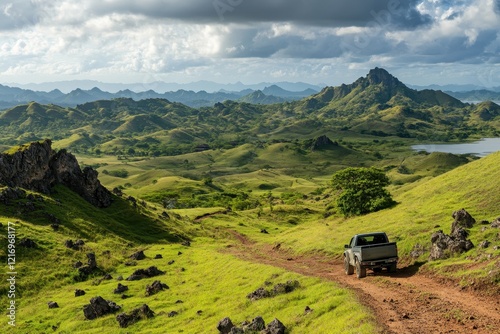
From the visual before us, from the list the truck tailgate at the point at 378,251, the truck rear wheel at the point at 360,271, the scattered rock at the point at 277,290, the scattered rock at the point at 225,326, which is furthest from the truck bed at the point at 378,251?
the scattered rock at the point at 225,326

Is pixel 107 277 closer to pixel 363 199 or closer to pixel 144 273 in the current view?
pixel 144 273

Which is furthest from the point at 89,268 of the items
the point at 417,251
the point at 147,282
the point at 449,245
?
the point at 449,245

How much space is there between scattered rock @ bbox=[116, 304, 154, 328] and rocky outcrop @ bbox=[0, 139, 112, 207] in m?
59.6

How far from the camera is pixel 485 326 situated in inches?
816

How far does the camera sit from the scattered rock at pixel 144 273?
2311 inches

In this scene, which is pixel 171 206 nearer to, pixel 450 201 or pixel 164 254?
pixel 164 254

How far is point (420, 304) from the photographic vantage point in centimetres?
2536

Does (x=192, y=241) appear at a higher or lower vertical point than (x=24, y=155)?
lower

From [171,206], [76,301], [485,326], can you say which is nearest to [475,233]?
[485,326]

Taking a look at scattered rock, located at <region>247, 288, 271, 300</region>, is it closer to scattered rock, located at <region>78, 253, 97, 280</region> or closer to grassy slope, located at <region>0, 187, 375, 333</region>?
grassy slope, located at <region>0, 187, 375, 333</region>

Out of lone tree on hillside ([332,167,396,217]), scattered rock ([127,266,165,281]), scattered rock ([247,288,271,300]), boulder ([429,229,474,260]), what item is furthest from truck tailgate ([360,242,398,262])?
lone tree on hillside ([332,167,396,217])

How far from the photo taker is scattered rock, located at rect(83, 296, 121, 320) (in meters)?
43.1

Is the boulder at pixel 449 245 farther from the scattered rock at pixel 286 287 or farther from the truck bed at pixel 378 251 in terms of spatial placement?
the scattered rock at pixel 286 287

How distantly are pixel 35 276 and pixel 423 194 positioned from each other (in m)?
61.0
